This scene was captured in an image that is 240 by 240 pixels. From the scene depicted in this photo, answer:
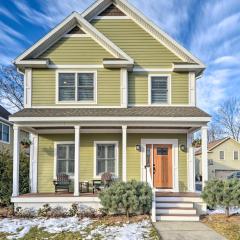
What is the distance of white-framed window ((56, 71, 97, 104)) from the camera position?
47.1ft

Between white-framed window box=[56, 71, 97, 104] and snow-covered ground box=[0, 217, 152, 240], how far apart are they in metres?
5.13

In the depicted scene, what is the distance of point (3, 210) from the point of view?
12984 millimetres

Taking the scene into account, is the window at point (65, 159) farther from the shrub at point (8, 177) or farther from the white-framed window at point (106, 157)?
the shrub at point (8, 177)

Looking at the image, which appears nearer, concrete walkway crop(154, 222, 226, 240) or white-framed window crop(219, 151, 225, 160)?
concrete walkway crop(154, 222, 226, 240)

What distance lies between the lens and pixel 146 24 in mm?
14781

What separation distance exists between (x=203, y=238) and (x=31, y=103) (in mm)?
8784

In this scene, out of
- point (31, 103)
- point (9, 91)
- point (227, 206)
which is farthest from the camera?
point (9, 91)

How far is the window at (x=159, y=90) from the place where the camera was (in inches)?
574

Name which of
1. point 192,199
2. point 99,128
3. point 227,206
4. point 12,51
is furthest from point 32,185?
point 12,51

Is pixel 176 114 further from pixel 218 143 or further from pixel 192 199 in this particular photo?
pixel 218 143

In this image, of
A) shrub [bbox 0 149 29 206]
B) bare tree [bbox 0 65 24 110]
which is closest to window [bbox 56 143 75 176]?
shrub [bbox 0 149 29 206]

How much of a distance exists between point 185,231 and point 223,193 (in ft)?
7.64

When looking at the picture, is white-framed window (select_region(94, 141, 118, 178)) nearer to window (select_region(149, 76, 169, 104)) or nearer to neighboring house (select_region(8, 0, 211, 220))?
neighboring house (select_region(8, 0, 211, 220))

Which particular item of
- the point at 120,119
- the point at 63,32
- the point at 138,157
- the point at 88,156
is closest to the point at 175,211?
the point at 138,157
